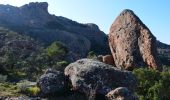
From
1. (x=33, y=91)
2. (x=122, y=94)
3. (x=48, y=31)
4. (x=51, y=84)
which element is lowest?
(x=122, y=94)

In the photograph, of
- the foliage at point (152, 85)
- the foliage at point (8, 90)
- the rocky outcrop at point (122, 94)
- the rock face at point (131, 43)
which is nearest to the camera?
the rocky outcrop at point (122, 94)

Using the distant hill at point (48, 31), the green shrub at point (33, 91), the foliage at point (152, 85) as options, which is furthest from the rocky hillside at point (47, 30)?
the green shrub at point (33, 91)

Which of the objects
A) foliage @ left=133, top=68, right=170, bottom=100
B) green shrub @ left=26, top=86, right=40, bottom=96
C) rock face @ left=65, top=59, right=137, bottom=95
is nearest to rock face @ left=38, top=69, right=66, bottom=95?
green shrub @ left=26, top=86, right=40, bottom=96

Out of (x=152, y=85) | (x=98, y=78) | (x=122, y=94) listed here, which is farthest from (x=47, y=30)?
(x=122, y=94)

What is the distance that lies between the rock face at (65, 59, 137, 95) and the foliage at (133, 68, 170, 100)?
10.7 meters

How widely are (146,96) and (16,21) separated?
147744 mm

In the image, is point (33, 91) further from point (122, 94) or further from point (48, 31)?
point (48, 31)

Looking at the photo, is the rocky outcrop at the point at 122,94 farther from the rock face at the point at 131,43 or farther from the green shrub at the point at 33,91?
the rock face at the point at 131,43

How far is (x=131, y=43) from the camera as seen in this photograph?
5556 cm

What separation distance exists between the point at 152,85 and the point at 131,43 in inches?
584

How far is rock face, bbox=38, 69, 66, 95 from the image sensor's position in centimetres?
2502

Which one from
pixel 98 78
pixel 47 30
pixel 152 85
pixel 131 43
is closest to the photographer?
pixel 98 78

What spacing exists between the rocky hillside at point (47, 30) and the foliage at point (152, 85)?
344 ft

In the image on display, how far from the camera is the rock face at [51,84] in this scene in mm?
25016
